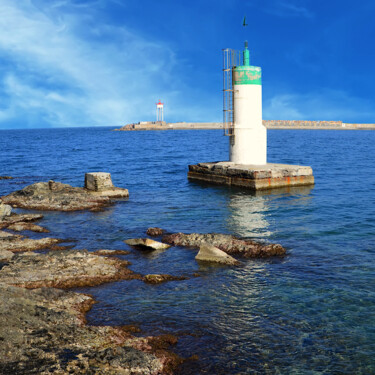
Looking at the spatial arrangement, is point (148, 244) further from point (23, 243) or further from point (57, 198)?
point (57, 198)

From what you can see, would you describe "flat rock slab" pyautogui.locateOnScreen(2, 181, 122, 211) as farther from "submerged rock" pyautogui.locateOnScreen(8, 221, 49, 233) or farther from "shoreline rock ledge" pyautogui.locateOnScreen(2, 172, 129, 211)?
"submerged rock" pyautogui.locateOnScreen(8, 221, 49, 233)

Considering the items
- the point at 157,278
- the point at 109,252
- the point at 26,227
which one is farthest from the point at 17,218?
the point at 157,278

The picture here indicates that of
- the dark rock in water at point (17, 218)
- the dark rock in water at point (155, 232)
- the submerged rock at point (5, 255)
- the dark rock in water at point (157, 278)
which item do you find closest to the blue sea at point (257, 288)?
the dark rock in water at point (157, 278)

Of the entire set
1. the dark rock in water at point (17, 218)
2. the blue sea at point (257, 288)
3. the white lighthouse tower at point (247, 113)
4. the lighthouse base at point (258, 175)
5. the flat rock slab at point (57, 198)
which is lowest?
the blue sea at point (257, 288)

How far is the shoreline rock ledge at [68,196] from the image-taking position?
2209 centimetres

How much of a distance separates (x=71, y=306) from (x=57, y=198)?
47.1 ft

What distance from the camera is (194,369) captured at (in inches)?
292

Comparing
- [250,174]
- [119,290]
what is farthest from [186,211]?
[119,290]

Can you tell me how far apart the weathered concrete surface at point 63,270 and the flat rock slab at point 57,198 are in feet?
30.2

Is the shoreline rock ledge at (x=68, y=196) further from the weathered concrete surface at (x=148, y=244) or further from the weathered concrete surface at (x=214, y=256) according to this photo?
the weathered concrete surface at (x=214, y=256)

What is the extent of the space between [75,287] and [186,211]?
1085 cm

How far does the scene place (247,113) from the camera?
28.3 metres

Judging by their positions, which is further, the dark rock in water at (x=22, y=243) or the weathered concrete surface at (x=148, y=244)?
the weathered concrete surface at (x=148, y=244)

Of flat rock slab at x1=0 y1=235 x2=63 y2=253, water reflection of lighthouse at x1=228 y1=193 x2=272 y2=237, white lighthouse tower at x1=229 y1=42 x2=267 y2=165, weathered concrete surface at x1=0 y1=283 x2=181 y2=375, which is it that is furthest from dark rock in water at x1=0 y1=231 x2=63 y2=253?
white lighthouse tower at x1=229 y1=42 x2=267 y2=165
